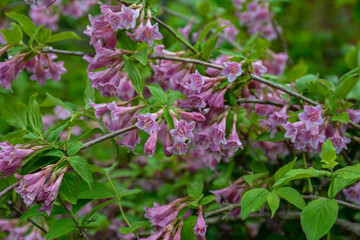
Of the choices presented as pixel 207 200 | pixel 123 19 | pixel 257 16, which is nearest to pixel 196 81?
pixel 123 19

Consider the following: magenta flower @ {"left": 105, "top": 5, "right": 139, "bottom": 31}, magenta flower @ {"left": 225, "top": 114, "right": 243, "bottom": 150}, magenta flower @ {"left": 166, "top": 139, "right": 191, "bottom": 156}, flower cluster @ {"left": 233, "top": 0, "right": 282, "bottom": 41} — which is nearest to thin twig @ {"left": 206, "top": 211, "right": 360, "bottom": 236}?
magenta flower @ {"left": 225, "top": 114, "right": 243, "bottom": 150}

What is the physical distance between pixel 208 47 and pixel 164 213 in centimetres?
79

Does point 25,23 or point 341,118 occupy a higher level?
point 25,23

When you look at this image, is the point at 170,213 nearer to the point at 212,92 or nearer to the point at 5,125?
the point at 212,92

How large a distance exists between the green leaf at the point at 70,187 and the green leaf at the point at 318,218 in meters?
0.85

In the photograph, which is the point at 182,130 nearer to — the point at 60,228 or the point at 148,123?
the point at 148,123

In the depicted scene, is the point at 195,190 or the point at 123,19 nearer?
the point at 123,19

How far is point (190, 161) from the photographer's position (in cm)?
281

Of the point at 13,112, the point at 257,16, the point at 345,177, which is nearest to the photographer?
the point at 345,177

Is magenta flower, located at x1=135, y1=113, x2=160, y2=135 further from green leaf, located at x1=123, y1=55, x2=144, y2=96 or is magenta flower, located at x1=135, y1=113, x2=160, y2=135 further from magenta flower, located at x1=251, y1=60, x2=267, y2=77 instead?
magenta flower, located at x1=251, y1=60, x2=267, y2=77

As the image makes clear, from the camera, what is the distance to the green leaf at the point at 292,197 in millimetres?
1390

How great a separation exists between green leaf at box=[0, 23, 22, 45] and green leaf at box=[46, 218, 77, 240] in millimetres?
825

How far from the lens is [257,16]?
3174 millimetres

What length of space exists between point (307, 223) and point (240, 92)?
0.72 m
